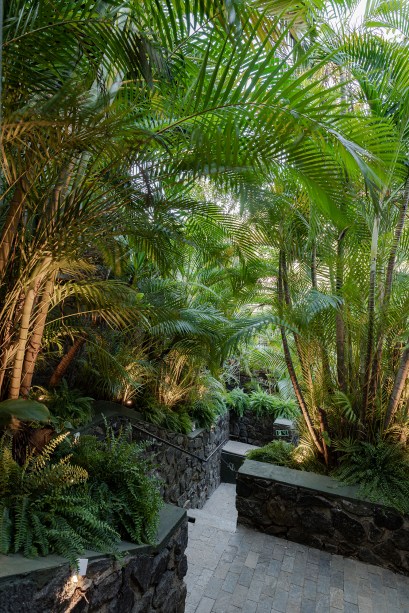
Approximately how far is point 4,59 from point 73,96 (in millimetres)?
454

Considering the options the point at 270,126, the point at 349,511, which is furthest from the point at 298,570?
the point at 270,126

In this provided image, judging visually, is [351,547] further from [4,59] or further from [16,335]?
[4,59]

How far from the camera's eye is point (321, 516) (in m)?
3.20

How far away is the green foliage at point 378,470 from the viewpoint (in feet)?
10.0

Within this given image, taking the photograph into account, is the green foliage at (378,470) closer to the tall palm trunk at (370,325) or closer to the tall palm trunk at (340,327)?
the tall palm trunk at (370,325)

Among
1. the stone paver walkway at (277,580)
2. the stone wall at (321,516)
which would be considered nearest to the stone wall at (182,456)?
the stone wall at (321,516)

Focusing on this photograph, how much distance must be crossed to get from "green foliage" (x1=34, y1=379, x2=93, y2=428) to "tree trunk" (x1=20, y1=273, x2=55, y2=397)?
2.74ft

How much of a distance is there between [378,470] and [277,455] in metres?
0.91

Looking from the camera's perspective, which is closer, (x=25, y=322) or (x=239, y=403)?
(x=25, y=322)

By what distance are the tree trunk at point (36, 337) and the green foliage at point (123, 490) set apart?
0.50m

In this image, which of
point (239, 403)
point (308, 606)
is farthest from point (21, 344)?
point (239, 403)

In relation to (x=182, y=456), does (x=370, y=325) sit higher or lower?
higher

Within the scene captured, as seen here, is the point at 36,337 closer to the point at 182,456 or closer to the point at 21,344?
the point at 21,344

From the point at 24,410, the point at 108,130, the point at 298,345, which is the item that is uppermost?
the point at 108,130
